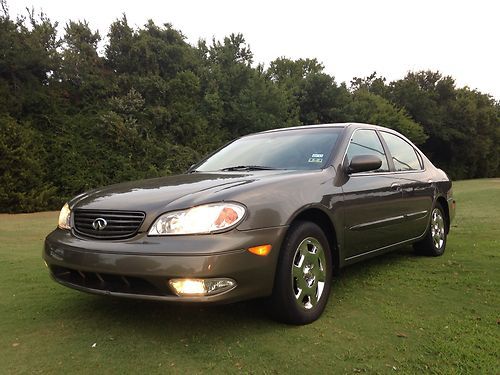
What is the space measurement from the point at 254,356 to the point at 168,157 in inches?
846

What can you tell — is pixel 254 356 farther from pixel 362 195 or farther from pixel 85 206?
pixel 362 195

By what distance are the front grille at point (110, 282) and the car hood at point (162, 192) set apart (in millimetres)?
449

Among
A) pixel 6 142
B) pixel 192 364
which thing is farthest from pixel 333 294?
pixel 6 142

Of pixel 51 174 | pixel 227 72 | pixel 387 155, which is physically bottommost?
pixel 51 174

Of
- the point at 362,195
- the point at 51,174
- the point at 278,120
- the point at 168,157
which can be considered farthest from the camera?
the point at 278,120

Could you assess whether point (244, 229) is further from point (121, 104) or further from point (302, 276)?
point (121, 104)

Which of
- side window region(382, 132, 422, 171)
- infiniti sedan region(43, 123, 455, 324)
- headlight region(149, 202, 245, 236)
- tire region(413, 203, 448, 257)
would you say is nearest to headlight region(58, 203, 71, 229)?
infiniti sedan region(43, 123, 455, 324)

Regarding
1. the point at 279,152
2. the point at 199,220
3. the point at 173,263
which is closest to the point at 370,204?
the point at 279,152

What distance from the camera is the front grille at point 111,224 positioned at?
3.01 meters

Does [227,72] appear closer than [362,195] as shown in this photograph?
No

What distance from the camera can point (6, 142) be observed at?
56.0ft

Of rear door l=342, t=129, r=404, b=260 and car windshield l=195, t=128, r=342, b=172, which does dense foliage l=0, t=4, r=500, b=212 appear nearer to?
car windshield l=195, t=128, r=342, b=172

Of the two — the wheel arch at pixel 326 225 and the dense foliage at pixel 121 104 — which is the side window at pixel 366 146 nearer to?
the wheel arch at pixel 326 225

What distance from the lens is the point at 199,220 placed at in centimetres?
292
